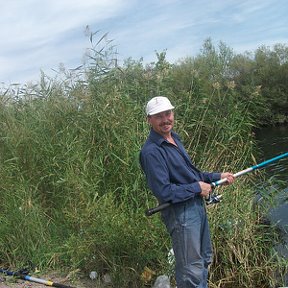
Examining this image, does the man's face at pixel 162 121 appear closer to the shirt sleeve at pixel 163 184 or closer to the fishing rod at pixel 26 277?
the shirt sleeve at pixel 163 184

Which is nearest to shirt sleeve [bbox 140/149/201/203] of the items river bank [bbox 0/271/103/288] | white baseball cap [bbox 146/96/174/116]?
white baseball cap [bbox 146/96/174/116]

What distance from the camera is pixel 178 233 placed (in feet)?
10.2

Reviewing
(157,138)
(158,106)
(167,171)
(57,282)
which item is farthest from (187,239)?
(57,282)

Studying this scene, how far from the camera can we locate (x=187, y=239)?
307cm

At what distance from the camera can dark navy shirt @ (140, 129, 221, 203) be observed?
3.01 meters

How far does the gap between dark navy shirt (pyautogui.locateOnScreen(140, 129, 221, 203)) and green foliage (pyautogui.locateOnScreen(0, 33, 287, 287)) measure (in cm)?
149

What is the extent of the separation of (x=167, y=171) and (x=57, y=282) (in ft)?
6.83

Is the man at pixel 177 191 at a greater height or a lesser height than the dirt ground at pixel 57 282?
greater

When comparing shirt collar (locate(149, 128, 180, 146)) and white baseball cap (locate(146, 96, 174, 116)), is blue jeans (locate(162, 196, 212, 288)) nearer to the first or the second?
shirt collar (locate(149, 128, 180, 146))

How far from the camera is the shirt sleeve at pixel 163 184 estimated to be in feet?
9.86

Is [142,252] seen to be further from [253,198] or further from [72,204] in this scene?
[253,198]

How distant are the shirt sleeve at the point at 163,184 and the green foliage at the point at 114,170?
1531 mm

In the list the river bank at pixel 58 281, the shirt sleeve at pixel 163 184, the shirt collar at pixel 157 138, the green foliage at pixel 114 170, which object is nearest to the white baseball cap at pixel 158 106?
the shirt collar at pixel 157 138

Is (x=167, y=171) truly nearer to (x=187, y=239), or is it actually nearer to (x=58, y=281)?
(x=187, y=239)
